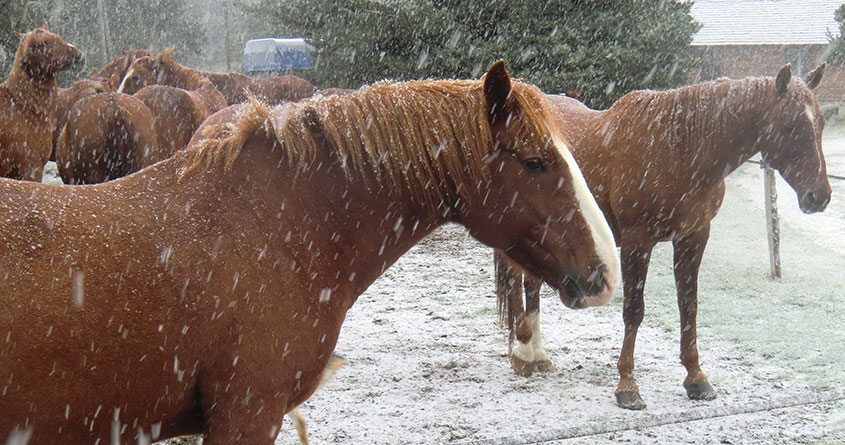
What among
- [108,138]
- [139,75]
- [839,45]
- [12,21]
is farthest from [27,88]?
[839,45]

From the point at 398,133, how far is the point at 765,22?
28966 mm

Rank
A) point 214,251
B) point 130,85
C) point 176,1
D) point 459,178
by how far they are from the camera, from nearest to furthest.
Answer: point 214,251 → point 459,178 → point 130,85 → point 176,1

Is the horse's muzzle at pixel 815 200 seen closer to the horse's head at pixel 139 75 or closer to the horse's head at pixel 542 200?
Result: the horse's head at pixel 542 200

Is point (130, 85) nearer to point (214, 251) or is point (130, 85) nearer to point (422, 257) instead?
point (422, 257)

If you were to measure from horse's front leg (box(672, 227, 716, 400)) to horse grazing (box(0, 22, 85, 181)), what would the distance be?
523 cm

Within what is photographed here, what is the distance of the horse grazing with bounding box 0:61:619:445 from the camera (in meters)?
1.51

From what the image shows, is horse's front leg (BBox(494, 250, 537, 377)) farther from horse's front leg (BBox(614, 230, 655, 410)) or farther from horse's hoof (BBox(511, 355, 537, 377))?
horse's front leg (BBox(614, 230, 655, 410))

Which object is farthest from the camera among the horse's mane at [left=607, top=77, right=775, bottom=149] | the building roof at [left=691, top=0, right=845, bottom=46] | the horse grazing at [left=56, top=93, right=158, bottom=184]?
the building roof at [left=691, top=0, right=845, bottom=46]

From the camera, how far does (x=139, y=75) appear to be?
8992mm

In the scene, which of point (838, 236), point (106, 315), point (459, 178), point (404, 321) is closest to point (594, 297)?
point (459, 178)

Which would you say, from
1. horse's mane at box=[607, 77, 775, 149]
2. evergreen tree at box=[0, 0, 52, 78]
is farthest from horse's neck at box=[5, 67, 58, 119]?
evergreen tree at box=[0, 0, 52, 78]

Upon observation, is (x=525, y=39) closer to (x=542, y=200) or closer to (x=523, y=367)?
(x=523, y=367)

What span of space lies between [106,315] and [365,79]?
386 inches

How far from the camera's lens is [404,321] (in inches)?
212
